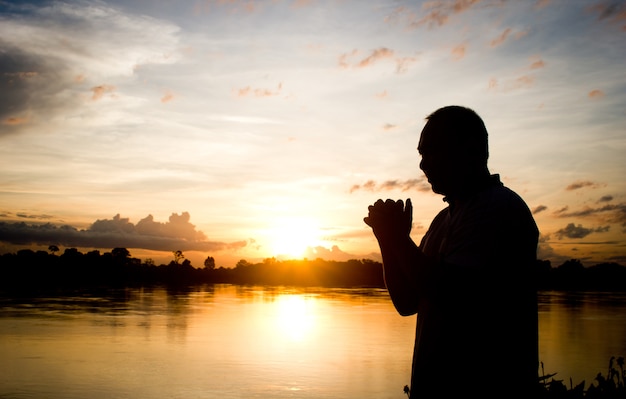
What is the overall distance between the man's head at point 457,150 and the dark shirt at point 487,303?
0.45 ft

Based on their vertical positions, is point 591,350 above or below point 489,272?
below

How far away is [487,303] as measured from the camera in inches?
72.3

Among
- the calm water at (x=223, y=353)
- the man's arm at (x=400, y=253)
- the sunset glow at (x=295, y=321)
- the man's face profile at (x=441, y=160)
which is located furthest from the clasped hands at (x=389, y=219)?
the sunset glow at (x=295, y=321)

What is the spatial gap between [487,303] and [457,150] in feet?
1.84

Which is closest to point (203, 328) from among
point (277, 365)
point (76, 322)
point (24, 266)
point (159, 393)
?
point (76, 322)

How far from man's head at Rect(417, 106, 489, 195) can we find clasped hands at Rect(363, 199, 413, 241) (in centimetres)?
18

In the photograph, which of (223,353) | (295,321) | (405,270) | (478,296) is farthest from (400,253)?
(295,321)

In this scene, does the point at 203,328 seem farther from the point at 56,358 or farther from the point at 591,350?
the point at 591,350

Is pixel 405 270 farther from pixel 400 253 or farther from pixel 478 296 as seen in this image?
pixel 478 296

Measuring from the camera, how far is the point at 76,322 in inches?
1299

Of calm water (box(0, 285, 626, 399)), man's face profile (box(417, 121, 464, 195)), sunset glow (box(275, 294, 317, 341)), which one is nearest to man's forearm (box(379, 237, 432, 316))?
man's face profile (box(417, 121, 464, 195))

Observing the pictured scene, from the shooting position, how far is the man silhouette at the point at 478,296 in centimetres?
182

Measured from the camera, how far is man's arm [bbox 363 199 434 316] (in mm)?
1850

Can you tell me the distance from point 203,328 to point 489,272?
105 ft
